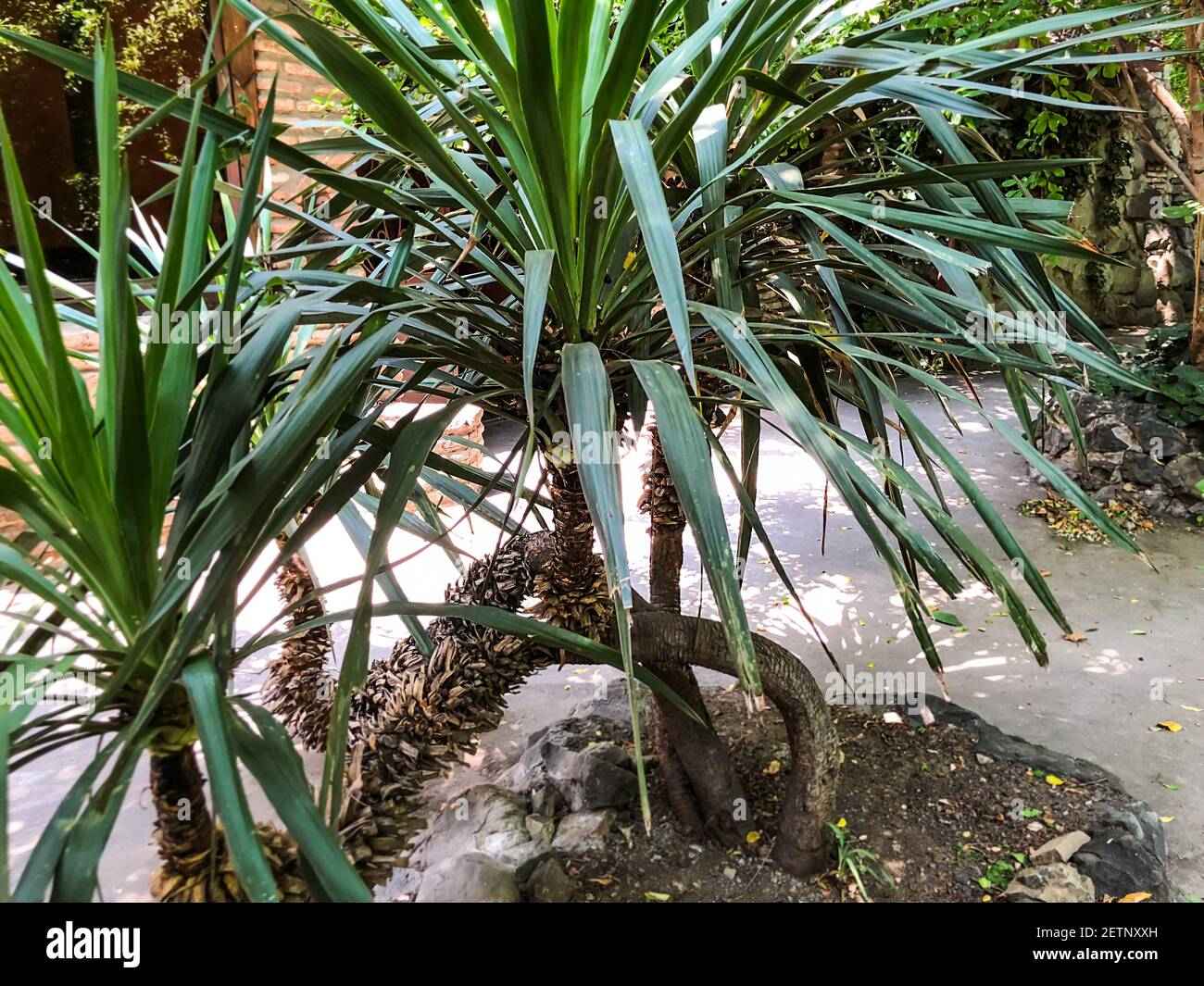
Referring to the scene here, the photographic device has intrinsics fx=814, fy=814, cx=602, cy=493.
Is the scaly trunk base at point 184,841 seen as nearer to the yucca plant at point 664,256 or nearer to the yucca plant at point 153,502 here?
the yucca plant at point 153,502

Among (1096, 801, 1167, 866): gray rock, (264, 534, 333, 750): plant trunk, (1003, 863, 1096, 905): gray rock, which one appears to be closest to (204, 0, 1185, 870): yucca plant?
(1003, 863, 1096, 905): gray rock

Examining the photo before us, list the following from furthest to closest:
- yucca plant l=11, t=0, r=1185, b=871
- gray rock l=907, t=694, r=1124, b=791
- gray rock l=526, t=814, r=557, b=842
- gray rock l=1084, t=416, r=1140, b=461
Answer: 1. gray rock l=1084, t=416, r=1140, b=461
2. gray rock l=907, t=694, r=1124, b=791
3. gray rock l=526, t=814, r=557, b=842
4. yucca plant l=11, t=0, r=1185, b=871

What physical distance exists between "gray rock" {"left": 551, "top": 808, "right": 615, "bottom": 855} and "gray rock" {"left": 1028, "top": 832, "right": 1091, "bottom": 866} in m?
0.82

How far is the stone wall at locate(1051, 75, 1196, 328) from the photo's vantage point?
7.22 m

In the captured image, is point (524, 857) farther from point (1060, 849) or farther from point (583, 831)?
point (1060, 849)

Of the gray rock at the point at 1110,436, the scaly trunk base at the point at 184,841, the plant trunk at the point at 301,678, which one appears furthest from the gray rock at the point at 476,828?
the gray rock at the point at 1110,436

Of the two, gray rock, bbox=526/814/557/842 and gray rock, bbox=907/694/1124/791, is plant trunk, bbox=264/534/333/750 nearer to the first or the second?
gray rock, bbox=526/814/557/842

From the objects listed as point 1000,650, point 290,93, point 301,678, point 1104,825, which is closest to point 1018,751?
point 1104,825

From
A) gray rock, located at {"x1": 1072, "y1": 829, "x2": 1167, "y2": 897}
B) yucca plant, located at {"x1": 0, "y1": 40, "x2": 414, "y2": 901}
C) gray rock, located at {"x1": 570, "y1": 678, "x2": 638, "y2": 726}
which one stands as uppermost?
yucca plant, located at {"x1": 0, "y1": 40, "x2": 414, "y2": 901}

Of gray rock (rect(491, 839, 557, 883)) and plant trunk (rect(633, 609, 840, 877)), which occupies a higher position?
plant trunk (rect(633, 609, 840, 877))

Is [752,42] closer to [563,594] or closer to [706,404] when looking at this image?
[706,404]

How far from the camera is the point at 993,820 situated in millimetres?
1670

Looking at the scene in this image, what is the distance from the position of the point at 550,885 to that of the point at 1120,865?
1062mm

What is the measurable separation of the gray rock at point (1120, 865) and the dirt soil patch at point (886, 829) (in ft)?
0.25
